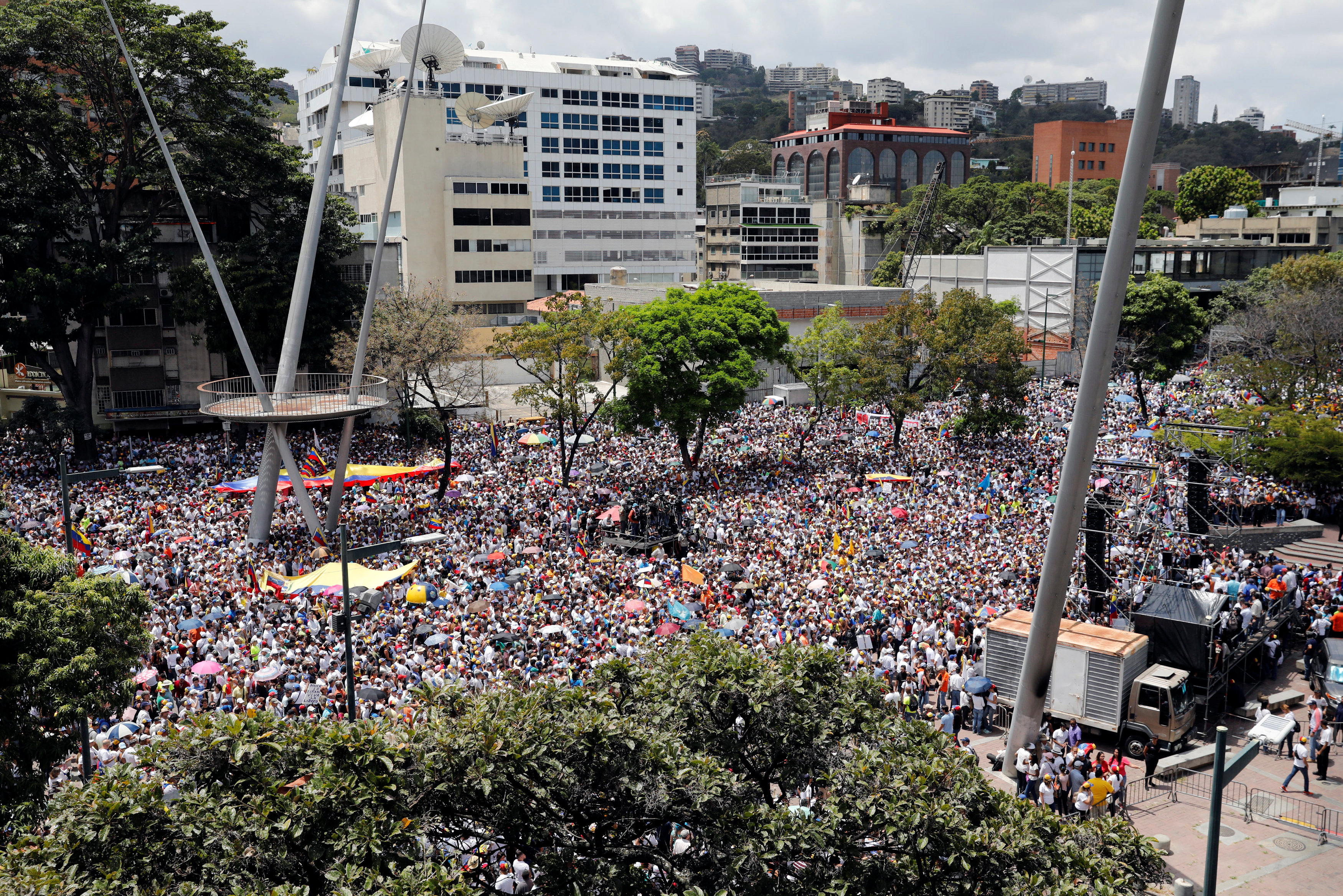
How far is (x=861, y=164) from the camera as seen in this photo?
135m

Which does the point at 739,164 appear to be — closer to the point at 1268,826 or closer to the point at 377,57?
the point at 377,57

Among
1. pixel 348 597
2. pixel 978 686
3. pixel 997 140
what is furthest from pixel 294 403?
pixel 997 140

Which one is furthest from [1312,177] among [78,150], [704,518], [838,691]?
[838,691]

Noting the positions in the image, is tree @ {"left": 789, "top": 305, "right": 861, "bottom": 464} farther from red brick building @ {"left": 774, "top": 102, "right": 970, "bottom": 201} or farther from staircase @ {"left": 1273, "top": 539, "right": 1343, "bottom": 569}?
red brick building @ {"left": 774, "top": 102, "right": 970, "bottom": 201}

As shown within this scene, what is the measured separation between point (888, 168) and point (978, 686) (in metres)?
125

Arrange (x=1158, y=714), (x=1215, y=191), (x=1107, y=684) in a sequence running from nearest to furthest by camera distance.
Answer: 1. (x=1158, y=714)
2. (x=1107, y=684)
3. (x=1215, y=191)

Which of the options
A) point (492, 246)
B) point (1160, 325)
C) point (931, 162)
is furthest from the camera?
point (931, 162)

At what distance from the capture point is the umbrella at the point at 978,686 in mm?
20188

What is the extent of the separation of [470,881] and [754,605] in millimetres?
14492

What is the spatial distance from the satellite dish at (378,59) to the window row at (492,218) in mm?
10706

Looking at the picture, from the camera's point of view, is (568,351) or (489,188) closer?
(568,351)

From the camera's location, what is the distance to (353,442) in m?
42.2

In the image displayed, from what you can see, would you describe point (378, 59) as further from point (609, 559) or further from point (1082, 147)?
point (1082, 147)

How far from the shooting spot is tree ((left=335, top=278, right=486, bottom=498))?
39.9 m
